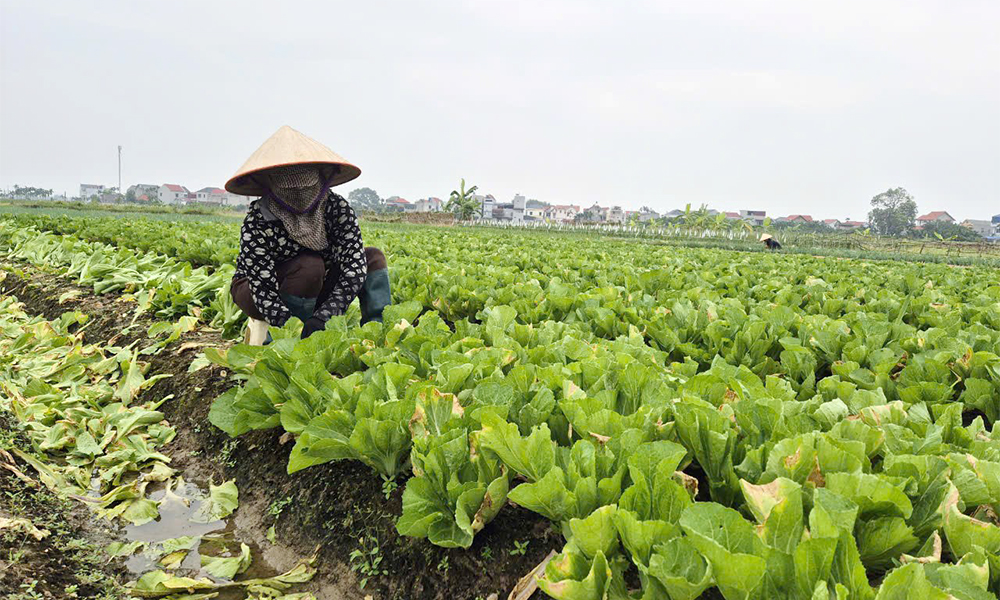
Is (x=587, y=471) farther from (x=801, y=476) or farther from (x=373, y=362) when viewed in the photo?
(x=373, y=362)

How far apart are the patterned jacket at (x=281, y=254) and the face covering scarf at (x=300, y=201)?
0.08 m

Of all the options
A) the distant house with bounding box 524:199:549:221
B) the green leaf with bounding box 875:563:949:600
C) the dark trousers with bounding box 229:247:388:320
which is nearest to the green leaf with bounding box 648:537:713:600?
the green leaf with bounding box 875:563:949:600

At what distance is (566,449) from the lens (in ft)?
5.74

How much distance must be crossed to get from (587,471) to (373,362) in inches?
49.6

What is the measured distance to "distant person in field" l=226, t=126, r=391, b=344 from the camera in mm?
3379

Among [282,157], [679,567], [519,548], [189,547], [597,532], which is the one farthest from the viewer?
[282,157]

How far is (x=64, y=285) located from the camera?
6625 mm

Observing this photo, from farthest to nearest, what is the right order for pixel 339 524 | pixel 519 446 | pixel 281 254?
pixel 281 254, pixel 339 524, pixel 519 446

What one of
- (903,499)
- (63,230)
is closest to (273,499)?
(903,499)

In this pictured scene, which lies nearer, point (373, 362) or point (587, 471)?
point (587, 471)

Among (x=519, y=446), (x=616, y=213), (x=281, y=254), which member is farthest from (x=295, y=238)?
(x=616, y=213)

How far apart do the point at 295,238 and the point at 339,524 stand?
1.84 meters

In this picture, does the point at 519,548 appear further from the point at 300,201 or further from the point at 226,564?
the point at 300,201

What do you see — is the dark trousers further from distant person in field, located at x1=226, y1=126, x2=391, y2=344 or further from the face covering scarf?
the face covering scarf
